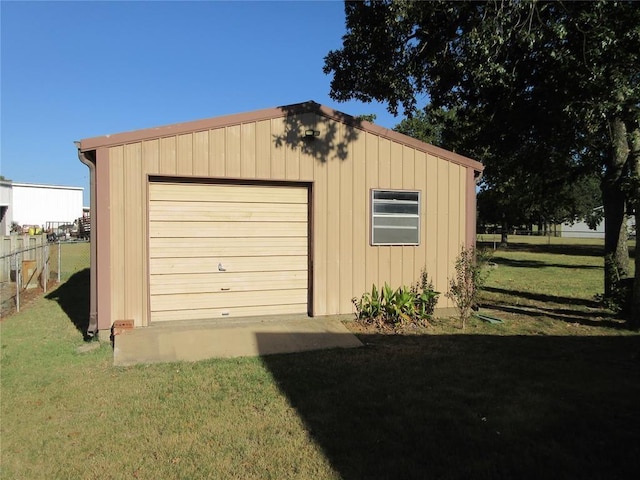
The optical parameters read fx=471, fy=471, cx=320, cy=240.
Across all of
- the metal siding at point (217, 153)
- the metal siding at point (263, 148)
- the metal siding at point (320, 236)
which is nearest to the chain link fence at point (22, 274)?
the metal siding at point (217, 153)

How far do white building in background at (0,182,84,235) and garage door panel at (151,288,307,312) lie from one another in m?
42.2

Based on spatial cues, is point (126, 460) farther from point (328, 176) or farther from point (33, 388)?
point (328, 176)

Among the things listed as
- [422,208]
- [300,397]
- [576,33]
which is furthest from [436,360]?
[576,33]

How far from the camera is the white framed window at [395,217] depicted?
8.09m

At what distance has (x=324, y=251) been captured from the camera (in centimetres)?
784

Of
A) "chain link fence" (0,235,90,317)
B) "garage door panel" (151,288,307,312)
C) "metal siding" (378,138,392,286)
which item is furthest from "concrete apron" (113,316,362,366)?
"chain link fence" (0,235,90,317)

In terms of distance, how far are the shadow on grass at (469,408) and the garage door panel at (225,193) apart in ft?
7.84

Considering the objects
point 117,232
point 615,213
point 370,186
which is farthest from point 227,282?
point 615,213

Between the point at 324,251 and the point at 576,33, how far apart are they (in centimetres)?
525

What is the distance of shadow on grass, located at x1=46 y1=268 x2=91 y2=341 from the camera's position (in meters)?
8.02

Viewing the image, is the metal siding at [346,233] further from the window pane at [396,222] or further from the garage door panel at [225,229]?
the garage door panel at [225,229]

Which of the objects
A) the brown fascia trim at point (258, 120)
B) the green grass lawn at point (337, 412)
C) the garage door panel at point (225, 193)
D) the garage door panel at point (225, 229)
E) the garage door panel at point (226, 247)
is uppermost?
the brown fascia trim at point (258, 120)

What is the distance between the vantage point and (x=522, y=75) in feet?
28.7

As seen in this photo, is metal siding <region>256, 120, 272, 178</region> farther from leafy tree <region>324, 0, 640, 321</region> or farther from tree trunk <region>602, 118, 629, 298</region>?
tree trunk <region>602, 118, 629, 298</region>
